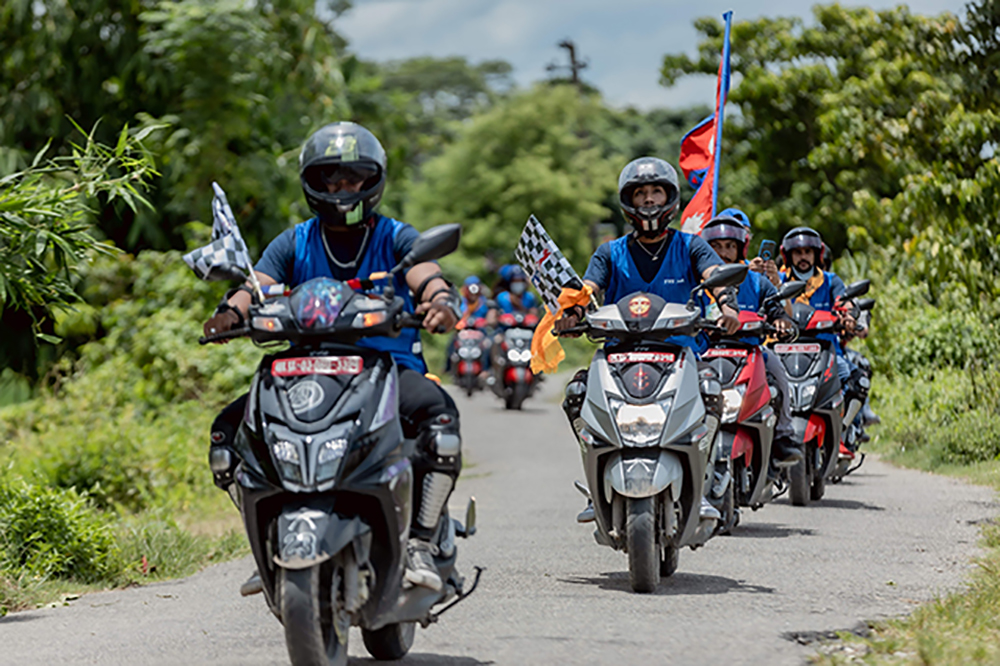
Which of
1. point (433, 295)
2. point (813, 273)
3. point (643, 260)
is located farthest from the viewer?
point (813, 273)

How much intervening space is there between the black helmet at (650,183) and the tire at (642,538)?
161 centimetres

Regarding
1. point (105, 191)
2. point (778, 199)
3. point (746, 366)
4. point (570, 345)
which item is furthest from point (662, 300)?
point (570, 345)

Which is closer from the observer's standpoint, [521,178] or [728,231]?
[728,231]

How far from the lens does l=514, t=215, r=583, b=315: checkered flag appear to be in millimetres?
7285

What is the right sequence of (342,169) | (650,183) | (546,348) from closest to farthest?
(342,169), (650,183), (546,348)

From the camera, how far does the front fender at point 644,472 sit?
7.00m

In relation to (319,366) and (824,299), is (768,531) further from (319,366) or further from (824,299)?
(319,366)


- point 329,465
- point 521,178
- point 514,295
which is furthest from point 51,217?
point 521,178

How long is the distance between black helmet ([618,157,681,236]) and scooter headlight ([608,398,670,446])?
1199mm

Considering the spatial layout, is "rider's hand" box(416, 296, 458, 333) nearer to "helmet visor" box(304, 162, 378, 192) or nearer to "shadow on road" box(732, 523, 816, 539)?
"helmet visor" box(304, 162, 378, 192)

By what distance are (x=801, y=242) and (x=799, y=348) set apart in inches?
39.4

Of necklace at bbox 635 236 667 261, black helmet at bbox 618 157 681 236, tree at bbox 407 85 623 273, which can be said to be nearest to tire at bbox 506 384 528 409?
necklace at bbox 635 236 667 261

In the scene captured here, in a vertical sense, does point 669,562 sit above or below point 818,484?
above

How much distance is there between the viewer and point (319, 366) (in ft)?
16.8
